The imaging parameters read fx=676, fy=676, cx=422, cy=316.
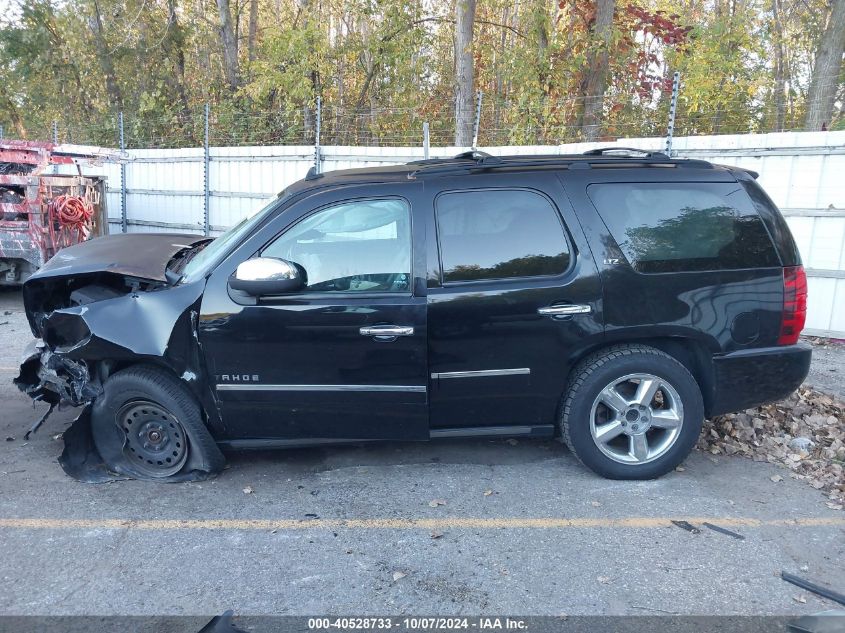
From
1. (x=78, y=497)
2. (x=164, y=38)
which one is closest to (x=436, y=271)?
(x=78, y=497)

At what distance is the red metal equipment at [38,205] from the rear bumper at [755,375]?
8.35 metres

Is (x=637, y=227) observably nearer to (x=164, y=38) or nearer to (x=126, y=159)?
(x=126, y=159)

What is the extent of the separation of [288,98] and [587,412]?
11.6 metres

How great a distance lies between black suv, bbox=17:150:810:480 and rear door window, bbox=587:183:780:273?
0.01 metres

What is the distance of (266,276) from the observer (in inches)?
149

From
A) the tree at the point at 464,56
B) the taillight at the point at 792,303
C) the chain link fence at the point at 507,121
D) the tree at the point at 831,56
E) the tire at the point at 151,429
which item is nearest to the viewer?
the tire at the point at 151,429

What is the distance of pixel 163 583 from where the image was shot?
3207mm

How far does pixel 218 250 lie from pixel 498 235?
173 centimetres

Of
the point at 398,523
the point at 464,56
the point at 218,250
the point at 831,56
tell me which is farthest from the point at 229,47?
the point at 398,523

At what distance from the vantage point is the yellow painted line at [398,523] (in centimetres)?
370

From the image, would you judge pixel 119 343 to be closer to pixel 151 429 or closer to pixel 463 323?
pixel 151 429

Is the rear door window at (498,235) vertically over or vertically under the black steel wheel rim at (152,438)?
over

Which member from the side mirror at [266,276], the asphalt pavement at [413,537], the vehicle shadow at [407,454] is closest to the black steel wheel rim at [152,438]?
the asphalt pavement at [413,537]

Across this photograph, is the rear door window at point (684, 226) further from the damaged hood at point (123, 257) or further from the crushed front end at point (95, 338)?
the damaged hood at point (123, 257)
